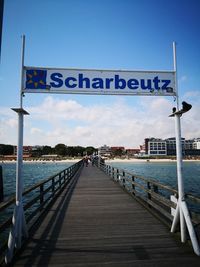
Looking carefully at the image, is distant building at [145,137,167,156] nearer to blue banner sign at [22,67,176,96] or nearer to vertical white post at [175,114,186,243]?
blue banner sign at [22,67,176,96]

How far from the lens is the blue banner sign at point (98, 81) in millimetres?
4934

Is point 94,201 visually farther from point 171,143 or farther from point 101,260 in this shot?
point 171,143

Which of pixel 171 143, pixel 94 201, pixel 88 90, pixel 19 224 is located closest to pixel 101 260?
pixel 19 224

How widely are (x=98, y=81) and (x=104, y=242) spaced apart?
3.65 m

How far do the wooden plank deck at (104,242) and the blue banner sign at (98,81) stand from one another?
3.36 metres

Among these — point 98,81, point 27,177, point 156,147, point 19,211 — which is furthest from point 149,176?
point 156,147

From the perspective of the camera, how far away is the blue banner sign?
16.2ft

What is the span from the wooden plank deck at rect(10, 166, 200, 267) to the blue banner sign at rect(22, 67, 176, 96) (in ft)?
11.0

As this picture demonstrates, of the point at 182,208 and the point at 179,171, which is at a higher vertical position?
the point at 179,171

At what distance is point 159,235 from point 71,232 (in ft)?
7.03

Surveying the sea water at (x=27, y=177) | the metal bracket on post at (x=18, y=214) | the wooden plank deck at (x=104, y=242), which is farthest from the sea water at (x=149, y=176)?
the metal bracket on post at (x=18, y=214)

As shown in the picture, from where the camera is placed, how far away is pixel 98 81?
5090 millimetres

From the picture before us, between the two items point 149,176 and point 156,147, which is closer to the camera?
point 149,176

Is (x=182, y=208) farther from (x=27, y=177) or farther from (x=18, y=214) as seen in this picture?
(x=27, y=177)
